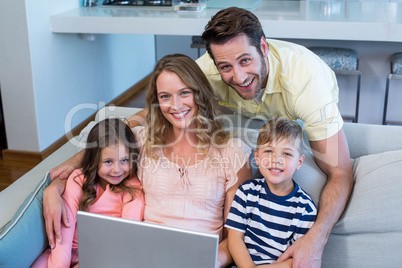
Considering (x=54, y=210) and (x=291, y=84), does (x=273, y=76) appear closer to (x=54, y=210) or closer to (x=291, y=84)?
(x=291, y=84)

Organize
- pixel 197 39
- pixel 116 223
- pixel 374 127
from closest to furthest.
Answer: pixel 116 223 → pixel 374 127 → pixel 197 39

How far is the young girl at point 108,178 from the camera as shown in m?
1.62

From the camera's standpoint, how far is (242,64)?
1.72 metres

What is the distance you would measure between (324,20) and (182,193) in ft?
5.54

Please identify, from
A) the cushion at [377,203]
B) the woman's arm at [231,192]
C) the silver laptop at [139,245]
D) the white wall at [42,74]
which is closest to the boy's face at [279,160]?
the woman's arm at [231,192]

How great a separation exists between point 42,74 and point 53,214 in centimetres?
169

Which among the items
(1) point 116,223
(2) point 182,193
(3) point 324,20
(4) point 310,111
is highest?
(3) point 324,20

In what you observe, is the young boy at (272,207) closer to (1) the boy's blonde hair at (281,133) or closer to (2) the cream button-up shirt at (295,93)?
(1) the boy's blonde hair at (281,133)

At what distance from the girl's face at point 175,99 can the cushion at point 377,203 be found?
60cm

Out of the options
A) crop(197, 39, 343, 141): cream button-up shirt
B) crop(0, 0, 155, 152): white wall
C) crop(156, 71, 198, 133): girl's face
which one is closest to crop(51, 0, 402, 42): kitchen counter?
crop(0, 0, 155, 152): white wall

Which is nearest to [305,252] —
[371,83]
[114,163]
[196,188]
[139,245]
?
[196,188]

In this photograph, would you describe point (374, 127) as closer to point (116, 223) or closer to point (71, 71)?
point (116, 223)

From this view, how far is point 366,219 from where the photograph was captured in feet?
4.84

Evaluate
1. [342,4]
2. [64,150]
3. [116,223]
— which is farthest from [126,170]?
[342,4]
